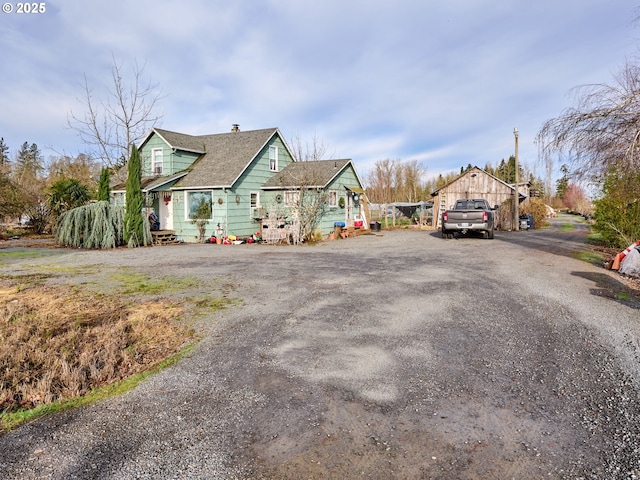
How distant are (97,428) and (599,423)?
385cm

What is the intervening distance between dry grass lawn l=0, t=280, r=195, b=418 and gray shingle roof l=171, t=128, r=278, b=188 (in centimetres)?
1194

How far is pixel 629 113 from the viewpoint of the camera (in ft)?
25.3

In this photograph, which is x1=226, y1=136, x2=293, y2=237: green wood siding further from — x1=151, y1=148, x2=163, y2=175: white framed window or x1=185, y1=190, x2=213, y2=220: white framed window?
x1=151, y1=148, x2=163, y2=175: white framed window

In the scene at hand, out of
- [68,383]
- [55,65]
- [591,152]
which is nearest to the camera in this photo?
[68,383]

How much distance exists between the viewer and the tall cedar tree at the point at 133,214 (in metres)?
15.9

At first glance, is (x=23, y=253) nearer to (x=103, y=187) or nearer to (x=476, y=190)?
(x=103, y=187)

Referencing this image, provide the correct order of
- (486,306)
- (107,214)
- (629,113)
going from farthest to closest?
(107,214) < (629,113) < (486,306)

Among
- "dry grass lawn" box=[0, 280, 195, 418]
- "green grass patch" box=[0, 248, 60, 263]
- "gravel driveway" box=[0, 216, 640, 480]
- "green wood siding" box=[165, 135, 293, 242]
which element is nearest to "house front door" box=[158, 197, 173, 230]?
"green wood siding" box=[165, 135, 293, 242]

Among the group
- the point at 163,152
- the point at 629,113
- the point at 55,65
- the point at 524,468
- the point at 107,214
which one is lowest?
the point at 524,468

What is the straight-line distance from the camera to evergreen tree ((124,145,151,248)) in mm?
15938

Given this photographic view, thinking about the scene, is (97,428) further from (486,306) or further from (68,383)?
(486,306)

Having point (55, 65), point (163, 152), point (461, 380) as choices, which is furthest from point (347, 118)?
point (461, 380)

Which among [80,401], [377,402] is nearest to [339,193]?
[377,402]

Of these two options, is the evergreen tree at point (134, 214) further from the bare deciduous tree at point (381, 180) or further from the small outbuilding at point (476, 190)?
the bare deciduous tree at point (381, 180)
